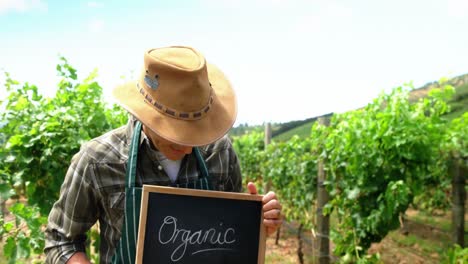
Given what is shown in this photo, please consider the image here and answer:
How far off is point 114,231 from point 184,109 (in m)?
0.57

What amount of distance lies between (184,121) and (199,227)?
42 centimetres

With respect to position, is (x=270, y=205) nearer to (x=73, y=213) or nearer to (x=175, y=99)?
(x=175, y=99)

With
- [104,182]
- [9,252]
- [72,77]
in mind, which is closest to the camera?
[104,182]

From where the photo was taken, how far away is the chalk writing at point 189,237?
1.55 metres

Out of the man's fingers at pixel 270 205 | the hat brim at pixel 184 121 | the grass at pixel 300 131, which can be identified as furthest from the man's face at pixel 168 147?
the grass at pixel 300 131

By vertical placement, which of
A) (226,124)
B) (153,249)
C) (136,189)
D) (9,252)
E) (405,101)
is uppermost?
(405,101)

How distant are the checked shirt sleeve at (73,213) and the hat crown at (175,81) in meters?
0.38

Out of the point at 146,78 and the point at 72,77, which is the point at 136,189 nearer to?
the point at 146,78

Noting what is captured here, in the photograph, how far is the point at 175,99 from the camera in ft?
4.78

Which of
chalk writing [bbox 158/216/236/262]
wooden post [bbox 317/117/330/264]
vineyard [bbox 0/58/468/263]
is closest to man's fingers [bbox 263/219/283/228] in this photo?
chalk writing [bbox 158/216/236/262]

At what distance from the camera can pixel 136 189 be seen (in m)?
1.55

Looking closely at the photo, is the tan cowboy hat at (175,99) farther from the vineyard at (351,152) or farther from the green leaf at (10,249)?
the vineyard at (351,152)

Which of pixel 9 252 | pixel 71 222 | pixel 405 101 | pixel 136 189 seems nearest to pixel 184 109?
pixel 136 189

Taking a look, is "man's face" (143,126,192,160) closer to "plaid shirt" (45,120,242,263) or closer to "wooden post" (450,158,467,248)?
"plaid shirt" (45,120,242,263)
